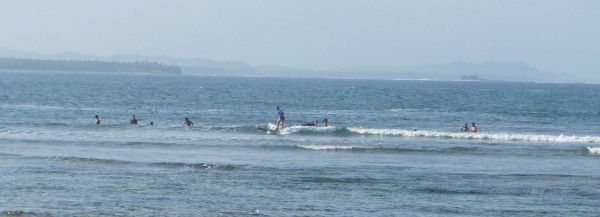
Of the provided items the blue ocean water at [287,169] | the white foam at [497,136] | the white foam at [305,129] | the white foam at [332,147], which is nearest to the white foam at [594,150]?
the blue ocean water at [287,169]

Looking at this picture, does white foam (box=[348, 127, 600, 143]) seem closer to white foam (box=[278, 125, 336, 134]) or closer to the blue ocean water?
the blue ocean water

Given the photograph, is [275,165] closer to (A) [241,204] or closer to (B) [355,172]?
(B) [355,172]

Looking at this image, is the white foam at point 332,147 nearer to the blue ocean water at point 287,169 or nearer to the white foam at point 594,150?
the blue ocean water at point 287,169

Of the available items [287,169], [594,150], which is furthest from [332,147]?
[594,150]

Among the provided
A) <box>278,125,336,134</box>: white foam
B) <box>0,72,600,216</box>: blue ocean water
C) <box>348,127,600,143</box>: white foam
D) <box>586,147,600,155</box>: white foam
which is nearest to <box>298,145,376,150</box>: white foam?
<box>0,72,600,216</box>: blue ocean water

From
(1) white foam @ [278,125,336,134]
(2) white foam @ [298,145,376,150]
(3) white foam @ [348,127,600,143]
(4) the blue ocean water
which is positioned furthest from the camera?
(1) white foam @ [278,125,336,134]

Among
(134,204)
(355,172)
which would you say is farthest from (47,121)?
(134,204)

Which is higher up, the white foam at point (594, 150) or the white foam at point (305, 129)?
the white foam at point (594, 150)

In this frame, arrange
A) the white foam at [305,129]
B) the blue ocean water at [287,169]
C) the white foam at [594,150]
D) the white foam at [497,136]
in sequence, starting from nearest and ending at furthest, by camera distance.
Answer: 1. the blue ocean water at [287,169]
2. the white foam at [594,150]
3. the white foam at [497,136]
4. the white foam at [305,129]

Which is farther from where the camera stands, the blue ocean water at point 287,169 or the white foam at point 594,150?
the white foam at point 594,150

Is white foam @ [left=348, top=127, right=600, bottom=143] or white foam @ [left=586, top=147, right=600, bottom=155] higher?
white foam @ [left=586, top=147, right=600, bottom=155]

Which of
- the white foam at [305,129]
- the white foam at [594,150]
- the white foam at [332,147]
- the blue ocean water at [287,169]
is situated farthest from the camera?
the white foam at [305,129]

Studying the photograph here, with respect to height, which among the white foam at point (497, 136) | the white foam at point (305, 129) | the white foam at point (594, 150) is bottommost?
the white foam at point (305, 129)

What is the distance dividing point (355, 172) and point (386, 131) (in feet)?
69.0
